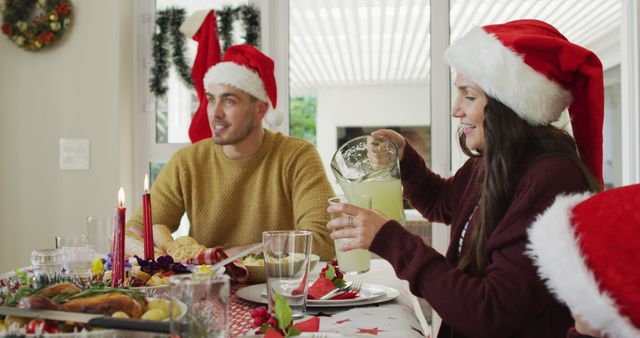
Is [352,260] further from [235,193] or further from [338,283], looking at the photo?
[235,193]

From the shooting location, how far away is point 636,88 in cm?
313

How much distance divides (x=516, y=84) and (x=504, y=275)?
0.41 m

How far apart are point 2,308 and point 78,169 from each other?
2.57m

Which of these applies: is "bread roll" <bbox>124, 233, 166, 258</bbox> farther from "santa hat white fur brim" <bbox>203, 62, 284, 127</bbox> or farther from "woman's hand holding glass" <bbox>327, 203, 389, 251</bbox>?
"santa hat white fur brim" <bbox>203, 62, 284, 127</bbox>

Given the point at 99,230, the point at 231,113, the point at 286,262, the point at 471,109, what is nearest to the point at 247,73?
the point at 231,113

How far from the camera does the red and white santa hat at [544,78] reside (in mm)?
1282

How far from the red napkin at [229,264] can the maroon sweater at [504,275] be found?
1.21 ft

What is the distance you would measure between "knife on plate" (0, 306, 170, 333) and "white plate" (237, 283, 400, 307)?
0.52 m

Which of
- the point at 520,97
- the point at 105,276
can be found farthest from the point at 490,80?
the point at 105,276

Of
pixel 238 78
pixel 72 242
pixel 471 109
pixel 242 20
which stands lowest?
pixel 72 242

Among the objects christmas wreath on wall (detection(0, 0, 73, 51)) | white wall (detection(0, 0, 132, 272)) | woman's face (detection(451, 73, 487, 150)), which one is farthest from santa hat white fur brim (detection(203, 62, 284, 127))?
woman's face (detection(451, 73, 487, 150))

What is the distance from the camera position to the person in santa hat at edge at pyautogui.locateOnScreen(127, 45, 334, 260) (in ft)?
7.65

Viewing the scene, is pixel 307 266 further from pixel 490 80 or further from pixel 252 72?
pixel 252 72

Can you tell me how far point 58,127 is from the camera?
10.5ft
